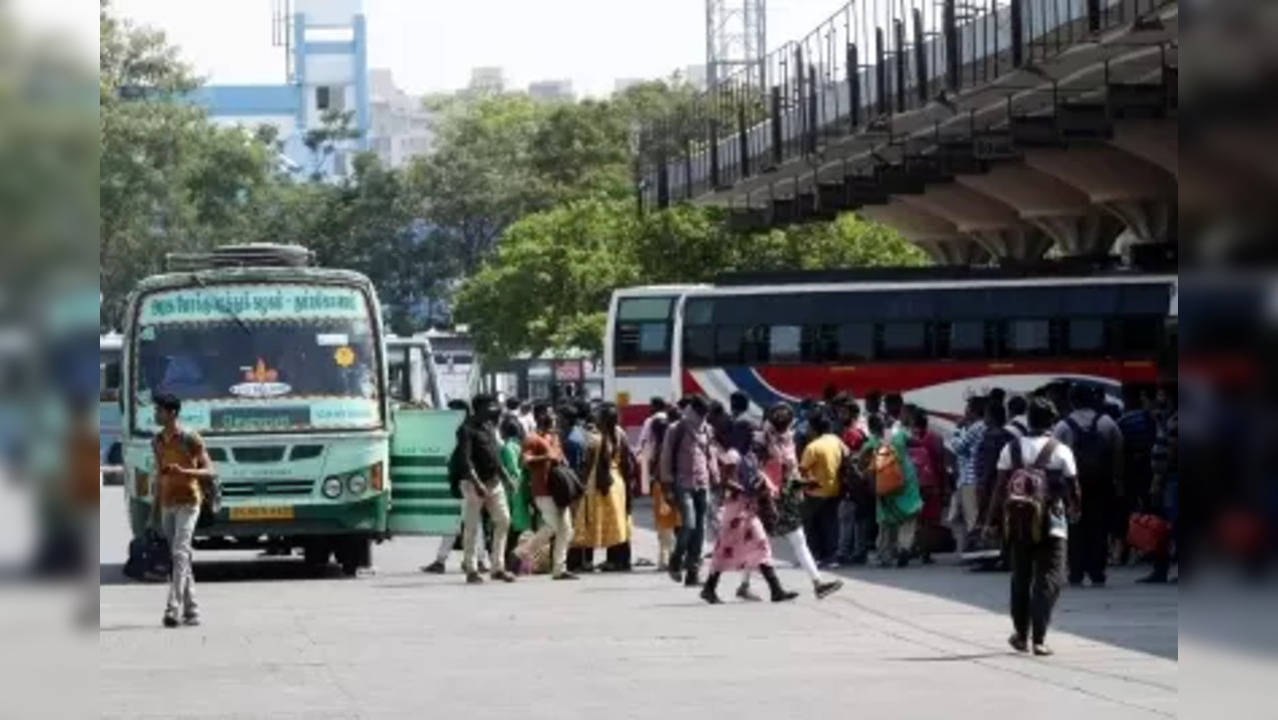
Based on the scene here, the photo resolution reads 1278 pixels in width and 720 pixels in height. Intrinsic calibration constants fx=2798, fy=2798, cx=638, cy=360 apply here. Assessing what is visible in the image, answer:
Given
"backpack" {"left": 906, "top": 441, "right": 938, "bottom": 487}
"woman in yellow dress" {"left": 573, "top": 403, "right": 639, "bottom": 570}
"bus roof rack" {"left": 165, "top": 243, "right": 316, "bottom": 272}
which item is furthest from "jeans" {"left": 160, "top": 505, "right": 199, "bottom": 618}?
"backpack" {"left": 906, "top": 441, "right": 938, "bottom": 487}

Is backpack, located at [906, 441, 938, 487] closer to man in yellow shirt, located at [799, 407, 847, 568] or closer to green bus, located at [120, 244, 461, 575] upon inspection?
man in yellow shirt, located at [799, 407, 847, 568]

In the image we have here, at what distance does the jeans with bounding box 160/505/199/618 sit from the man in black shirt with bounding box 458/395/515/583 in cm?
489

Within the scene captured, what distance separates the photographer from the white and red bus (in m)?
41.9

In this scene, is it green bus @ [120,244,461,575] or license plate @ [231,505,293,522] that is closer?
→ license plate @ [231,505,293,522]

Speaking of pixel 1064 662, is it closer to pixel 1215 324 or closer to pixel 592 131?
pixel 1215 324

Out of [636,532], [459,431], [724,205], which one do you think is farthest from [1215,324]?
[724,205]

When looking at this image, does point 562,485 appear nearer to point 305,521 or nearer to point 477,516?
point 477,516

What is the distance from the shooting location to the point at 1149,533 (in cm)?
2255

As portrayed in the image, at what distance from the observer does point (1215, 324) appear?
3.45m

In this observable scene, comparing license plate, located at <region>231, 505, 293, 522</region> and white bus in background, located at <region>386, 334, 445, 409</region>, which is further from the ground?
white bus in background, located at <region>386, 334, 445, 409</region>

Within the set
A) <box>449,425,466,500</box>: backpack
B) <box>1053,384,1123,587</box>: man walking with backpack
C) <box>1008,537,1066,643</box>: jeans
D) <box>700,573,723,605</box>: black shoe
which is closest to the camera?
<box>1008,537,1066,643</box>: jeans

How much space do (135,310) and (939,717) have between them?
14.1 meters

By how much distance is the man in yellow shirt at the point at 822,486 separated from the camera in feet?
85.1

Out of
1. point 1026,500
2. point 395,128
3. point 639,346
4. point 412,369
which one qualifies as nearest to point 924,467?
point 1026,500
